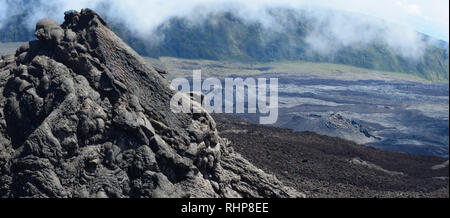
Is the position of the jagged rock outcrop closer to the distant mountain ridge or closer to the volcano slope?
the volcano slope

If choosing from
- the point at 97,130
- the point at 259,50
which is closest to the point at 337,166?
the point at 97,130

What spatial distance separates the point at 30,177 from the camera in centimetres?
1488

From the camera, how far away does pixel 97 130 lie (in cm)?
1567

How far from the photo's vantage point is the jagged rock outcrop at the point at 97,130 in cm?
1506

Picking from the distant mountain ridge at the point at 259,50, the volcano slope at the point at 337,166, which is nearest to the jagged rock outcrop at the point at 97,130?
the volcano slope at the point at 337,166

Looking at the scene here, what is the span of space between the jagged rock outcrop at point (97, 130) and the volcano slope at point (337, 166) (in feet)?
31.6

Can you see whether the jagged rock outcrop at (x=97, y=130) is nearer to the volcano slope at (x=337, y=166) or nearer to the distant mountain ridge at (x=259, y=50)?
the volcano slope at (x=337, y=166)

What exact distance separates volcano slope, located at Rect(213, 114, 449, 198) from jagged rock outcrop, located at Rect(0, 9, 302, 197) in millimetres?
9618

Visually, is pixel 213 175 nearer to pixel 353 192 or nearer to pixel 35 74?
pixel 35 74

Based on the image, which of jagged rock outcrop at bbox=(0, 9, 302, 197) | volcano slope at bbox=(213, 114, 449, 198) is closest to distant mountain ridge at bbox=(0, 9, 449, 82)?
volcano slope at bbox=(213, 114, 449, 198)

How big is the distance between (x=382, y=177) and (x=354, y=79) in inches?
4911

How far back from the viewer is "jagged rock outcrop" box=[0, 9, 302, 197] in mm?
15062
